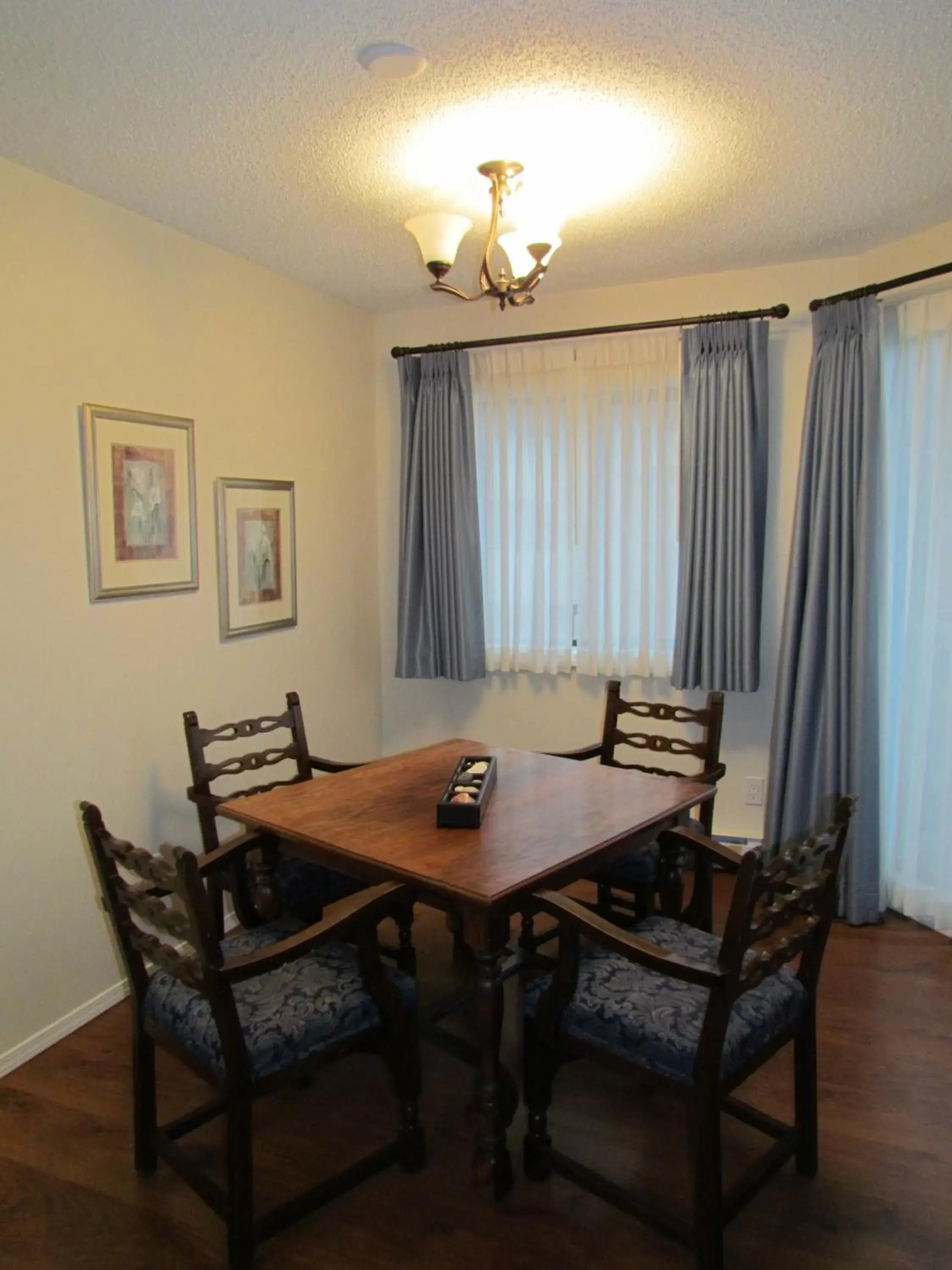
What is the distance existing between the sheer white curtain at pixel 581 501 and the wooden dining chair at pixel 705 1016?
70.5 inches

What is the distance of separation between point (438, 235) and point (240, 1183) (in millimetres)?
2188

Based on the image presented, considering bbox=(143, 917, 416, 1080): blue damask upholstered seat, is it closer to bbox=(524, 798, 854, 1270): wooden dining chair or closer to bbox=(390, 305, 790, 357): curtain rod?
bbox=(524, 798, 854, 1270): wooden dining chair

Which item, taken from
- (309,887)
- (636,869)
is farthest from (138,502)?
(636,869)

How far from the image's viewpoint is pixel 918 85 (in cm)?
194

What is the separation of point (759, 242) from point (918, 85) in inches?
43.5

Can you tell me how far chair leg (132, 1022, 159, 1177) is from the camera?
6.34ft

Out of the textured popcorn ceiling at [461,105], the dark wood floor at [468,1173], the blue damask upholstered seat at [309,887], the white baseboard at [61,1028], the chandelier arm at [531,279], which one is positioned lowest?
the dark wood floor at [468,1173]

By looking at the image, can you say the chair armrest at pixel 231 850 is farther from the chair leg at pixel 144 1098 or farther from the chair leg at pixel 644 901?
the chair leg at pixel 644 901

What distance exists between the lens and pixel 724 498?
3.34 m

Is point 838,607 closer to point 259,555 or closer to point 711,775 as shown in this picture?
point 711,775

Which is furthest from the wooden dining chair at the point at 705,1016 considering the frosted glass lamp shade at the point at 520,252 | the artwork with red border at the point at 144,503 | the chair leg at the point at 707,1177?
the artwork with red border at the point at 144,503

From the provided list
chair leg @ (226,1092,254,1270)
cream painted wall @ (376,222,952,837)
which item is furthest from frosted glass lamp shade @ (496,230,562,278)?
chair leg @ (226,1092,254,1270)

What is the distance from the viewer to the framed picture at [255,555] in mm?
3119

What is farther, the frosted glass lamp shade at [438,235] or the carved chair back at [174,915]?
the frosted glass lamp shade at [438,235]
